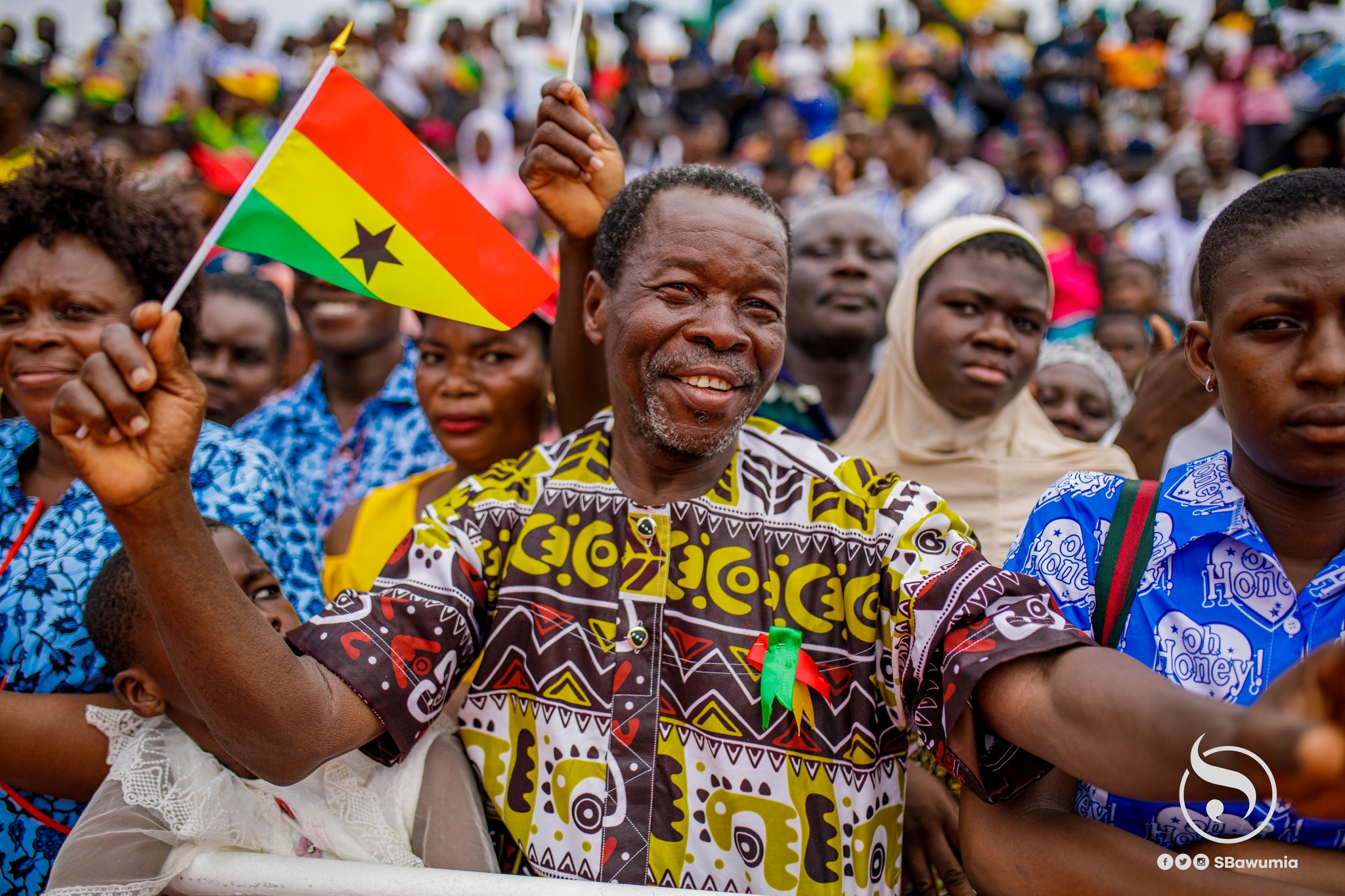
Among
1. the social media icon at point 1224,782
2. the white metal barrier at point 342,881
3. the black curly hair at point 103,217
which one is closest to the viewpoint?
the social media icon at point 1224,782

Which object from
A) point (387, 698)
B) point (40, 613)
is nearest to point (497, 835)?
point (387, 698)

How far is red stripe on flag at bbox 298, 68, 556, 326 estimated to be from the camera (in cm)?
199

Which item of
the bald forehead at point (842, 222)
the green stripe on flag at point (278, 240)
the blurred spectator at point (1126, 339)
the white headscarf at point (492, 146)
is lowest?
the green stripe on flag at point (278, 240)

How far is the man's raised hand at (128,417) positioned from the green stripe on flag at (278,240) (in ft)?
1.39

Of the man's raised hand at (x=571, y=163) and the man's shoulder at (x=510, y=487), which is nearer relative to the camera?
the man's shoulder at (x=510, y=487)

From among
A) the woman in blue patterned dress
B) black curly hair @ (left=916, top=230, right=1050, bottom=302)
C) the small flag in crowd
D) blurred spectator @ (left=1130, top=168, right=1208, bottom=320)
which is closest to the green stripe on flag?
the small flag in crowd

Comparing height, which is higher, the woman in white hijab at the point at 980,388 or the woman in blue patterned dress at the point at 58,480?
the woman in white hijab at the point at 980,388

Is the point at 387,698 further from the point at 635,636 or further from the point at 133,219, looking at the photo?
the point at 133,219

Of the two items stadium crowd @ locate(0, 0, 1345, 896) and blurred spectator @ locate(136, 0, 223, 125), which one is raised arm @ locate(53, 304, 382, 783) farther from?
blurred spectator @ locate(136, 0, 223, 125)

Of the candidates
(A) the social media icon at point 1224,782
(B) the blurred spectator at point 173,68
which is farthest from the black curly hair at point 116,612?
(B) the blurred spectator at point 173,68

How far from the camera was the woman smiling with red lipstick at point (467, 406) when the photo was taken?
120 inches

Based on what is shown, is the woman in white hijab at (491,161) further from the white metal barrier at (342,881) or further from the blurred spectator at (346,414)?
the white metal barrier at (342,881)

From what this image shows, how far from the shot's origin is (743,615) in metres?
1.88

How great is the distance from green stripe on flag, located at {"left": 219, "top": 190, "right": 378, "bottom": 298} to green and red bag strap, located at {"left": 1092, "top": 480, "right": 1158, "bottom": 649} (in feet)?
4.97
